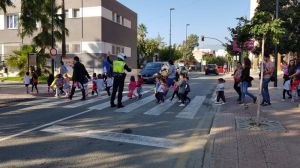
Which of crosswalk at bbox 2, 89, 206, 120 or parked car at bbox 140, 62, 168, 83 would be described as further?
parked car at bbox 140, 62, 168, 83

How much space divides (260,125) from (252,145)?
7.16 feet

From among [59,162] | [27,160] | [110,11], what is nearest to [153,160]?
[59,162]

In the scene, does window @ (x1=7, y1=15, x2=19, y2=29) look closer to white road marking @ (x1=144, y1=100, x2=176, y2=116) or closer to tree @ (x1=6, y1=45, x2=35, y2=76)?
tree @ (x1=6, y1=45, x2=35, y2=76)

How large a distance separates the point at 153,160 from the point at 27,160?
2012 mm

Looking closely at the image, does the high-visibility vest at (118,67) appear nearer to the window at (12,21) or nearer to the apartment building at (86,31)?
the apartment building at (86,31)

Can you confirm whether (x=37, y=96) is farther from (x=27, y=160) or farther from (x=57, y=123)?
(x=27, y=160)

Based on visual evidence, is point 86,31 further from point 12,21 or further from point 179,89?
point 179,89

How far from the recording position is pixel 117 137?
25.9ft

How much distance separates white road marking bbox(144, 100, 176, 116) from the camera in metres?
11.5

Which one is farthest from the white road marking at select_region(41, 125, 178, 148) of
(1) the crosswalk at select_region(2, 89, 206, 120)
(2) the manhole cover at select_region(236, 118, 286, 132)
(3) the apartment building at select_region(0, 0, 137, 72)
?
(3) the apartment building at select_region(0, 0, 137, 72)

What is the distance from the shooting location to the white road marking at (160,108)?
37.8 ft

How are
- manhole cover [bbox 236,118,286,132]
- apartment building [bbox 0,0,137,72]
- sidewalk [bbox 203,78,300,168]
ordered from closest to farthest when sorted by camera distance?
1. sidewalk [bbox 203,78,300,168]
2. manhole cover [bbox 236,118,286,132]
3. apartment building [bbox 0,0,137,72]

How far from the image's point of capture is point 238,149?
22.1 feet

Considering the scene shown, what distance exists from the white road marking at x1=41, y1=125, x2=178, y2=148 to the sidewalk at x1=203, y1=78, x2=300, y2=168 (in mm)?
915
